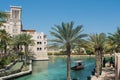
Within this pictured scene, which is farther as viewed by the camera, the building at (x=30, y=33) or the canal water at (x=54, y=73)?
the building at (x=30, y=33)

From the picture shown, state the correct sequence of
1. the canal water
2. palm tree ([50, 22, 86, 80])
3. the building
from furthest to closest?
the building
the canal water
palm tree ([50, 22, 86, 80])

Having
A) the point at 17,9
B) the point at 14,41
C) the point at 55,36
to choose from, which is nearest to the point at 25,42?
the point at 14,41

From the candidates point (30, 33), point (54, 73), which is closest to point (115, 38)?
point (54, 73)

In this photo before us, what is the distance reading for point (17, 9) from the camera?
97875 millimetres

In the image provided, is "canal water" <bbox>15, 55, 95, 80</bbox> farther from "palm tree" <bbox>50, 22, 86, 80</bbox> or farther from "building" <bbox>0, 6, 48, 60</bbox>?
"building" <bbox>0, 6, 48, 60</bbox>

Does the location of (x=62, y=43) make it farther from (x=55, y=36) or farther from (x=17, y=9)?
(x=17, y=9)

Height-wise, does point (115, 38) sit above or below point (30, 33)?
below

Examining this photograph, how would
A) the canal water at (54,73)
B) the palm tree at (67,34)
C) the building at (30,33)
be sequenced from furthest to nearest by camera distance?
1. the building at (30,33)
2. the canal water at (54,73)
3. the palm tree at (67,34)

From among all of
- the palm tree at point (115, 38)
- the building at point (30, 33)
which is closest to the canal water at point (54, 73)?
the palm tree at point (115, 38)

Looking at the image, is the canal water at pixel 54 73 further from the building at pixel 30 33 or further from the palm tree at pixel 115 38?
the building at pixel 30 33

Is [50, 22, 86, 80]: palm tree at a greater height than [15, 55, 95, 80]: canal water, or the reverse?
A: [50, 22, 86, 80]: palm tree

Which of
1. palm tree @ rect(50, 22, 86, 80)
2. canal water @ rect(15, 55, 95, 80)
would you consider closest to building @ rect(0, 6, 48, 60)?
canal water @ rect(15, 55, 95, 80)

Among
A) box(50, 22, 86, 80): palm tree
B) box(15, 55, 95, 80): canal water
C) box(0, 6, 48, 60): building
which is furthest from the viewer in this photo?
box(0, 6, 48, 60): building

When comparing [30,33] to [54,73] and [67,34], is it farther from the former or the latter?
[67,34]
